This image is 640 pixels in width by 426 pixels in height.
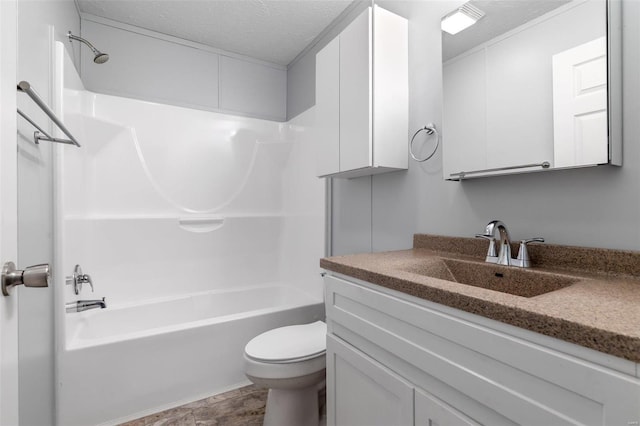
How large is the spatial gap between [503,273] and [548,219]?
0.85 feet

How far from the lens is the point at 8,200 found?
0.54 m

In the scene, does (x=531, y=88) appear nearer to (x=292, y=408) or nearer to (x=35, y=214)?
(x=292, y=408)

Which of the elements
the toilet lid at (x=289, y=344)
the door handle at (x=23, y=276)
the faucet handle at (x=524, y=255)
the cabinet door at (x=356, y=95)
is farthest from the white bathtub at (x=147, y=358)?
the faucet handle at (x=524, y=255)

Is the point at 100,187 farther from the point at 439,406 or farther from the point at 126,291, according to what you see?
the point at 439,406

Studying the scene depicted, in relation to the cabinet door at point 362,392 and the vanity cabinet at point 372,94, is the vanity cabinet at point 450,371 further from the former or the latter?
the vanity cabinet at point 372,94

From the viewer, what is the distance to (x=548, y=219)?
1109 mm

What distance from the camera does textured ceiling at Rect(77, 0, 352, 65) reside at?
6.84 feet

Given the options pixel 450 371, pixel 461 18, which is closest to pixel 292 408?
pixel 450 371

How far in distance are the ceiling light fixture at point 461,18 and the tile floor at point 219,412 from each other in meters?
2.01

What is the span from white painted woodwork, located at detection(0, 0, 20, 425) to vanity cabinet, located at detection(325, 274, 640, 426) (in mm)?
846

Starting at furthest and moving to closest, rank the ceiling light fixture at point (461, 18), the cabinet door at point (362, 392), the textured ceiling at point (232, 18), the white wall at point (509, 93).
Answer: the textured ceiling at point (232, 18) → the ceiling light fixture at point (461, 18) → the white wall at point (509, 93) → the cabinet door at point (362, 392)

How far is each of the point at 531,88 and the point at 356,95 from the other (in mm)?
758

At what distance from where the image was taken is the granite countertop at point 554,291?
1.73 ft

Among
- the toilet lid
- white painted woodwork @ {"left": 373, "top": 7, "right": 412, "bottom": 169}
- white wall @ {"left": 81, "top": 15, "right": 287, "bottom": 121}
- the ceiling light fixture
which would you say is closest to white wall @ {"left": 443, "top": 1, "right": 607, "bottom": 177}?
the ceiling light fixture
